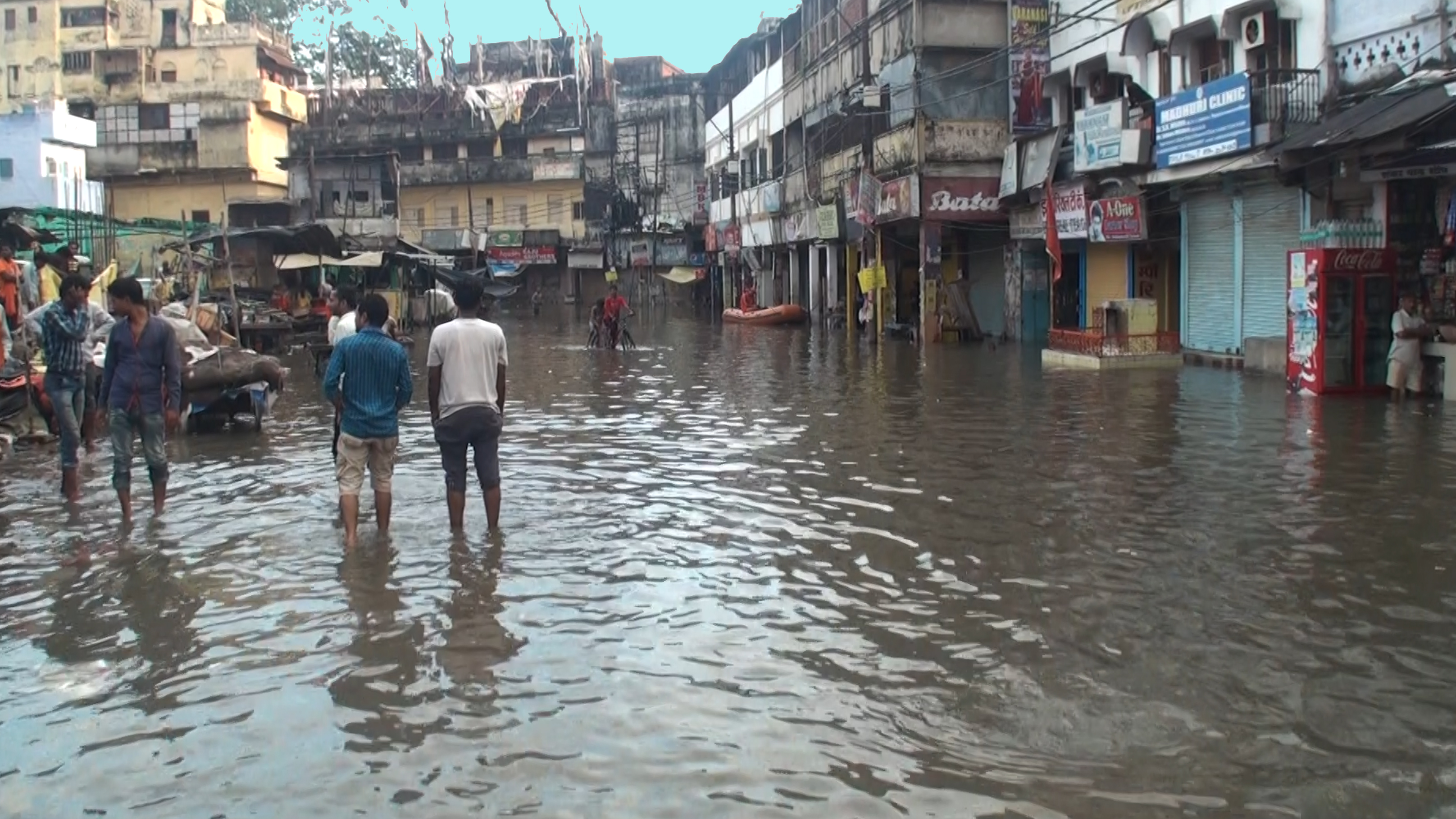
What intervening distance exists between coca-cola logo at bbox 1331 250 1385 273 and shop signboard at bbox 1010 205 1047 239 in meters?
10.9

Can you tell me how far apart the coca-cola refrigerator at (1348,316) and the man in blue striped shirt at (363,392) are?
39.4ft

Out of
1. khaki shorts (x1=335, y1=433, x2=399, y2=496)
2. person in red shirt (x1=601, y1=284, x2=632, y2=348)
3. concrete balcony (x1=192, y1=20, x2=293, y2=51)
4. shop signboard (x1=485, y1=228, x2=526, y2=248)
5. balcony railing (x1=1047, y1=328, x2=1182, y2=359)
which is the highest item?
concrete balcony (x1=192, y1=20, x2=293, y2=51)

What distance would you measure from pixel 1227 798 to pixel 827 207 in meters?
34.8

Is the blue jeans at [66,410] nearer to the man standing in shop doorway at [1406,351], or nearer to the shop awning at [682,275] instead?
the man standing in shop doorway at [1406,351]

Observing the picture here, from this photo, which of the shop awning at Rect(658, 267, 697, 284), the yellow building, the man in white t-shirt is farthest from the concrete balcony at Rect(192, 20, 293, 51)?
the man in white t-shirt

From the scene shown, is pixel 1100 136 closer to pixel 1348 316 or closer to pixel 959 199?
pixel 959 199

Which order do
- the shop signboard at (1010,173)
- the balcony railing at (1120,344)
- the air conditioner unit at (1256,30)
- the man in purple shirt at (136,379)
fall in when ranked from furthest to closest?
the shop signboard at (1010,173)
the balcony railing at (1120,344)
the air conditioner unit at (1256,30)
the man in purple shirt at (136,379)

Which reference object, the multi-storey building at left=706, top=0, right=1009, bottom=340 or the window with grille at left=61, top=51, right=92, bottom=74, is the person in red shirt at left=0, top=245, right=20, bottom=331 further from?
the window with grille at left=61, top=51, right=92, bottom=74

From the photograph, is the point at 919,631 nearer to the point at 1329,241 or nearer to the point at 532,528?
the point at 532,528

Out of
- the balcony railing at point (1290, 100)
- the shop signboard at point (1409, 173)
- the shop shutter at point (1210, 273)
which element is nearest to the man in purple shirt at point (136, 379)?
the shop signboard at point (1409, 173)

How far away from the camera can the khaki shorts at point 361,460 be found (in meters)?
8.15

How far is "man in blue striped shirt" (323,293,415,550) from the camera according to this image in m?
8.12

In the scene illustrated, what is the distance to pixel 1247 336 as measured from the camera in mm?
21188

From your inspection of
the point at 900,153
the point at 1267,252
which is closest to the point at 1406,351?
the point at 1267,252
